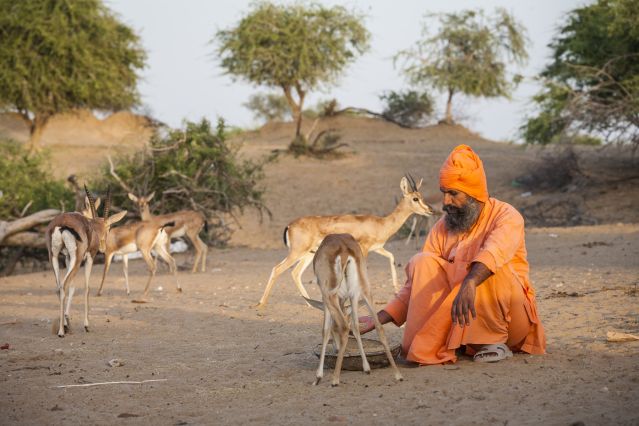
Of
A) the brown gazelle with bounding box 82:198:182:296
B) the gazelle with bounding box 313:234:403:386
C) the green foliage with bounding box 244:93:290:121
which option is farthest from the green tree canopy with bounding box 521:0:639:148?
the green foliage with bounding box 244:93:290:121

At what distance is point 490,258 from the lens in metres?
5.26

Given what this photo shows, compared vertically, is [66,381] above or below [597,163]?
below

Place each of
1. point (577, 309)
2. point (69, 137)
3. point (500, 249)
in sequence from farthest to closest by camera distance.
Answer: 1. point (69, 137)
2. point (577, 309)
3. point (500, 249)

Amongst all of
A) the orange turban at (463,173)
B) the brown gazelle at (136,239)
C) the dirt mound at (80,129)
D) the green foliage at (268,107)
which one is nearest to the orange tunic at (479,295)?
the orange turban at (463,173)

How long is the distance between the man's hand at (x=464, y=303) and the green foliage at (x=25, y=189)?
498 inches

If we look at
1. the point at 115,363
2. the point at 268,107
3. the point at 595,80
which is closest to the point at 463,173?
the point at 115,363

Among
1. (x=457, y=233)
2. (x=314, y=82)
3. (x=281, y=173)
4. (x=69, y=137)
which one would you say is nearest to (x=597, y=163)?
(x=281, y=173)

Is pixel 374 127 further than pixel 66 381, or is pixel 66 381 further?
pixel 374 127

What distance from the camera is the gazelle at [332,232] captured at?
1027 cm

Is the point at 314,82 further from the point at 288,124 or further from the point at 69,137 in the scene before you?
the point at 69,137

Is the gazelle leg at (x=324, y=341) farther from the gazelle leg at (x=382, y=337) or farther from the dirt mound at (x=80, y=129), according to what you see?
the dirt mound at (x=80, y=129)

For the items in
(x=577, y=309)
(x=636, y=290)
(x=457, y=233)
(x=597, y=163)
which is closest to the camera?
(x=457, y=233)

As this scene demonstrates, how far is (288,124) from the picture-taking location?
38719 mm

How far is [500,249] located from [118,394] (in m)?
2.85
